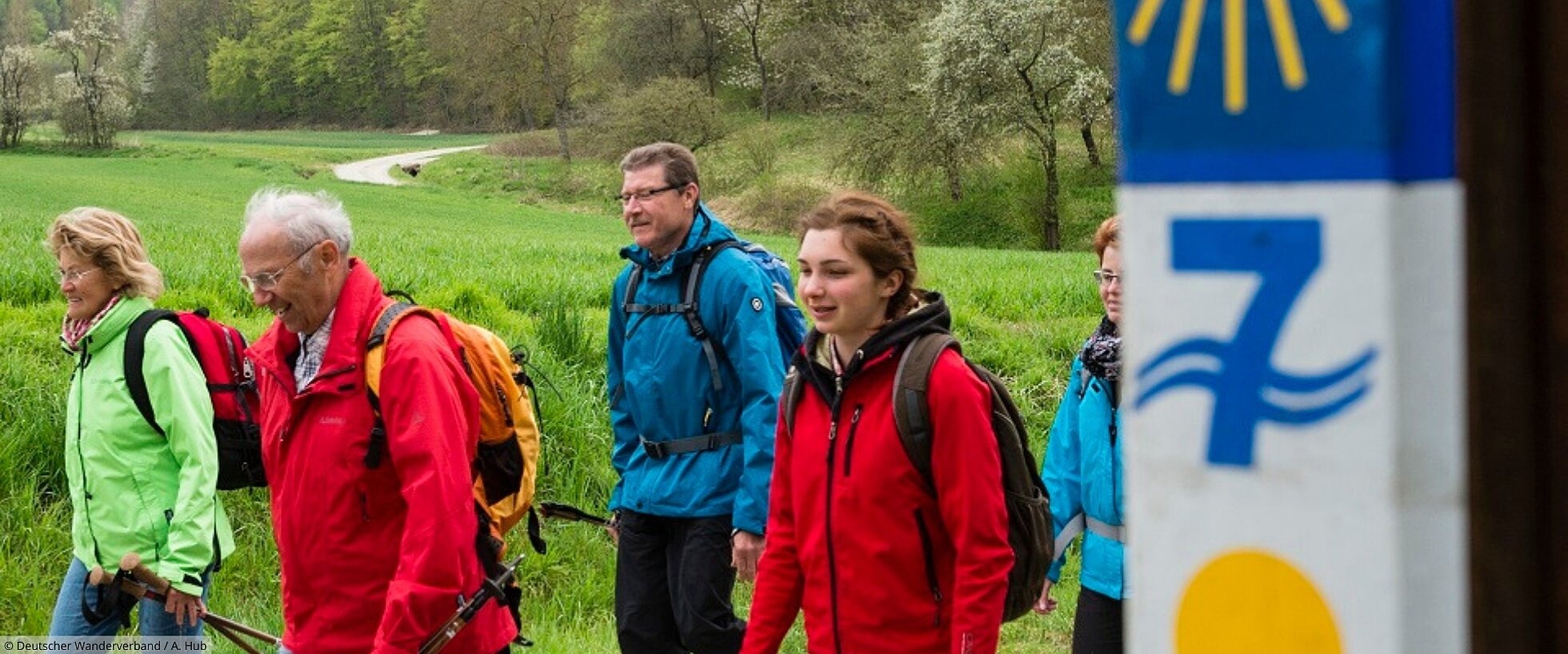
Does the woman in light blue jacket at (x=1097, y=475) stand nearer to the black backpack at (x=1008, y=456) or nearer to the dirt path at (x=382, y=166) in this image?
the black backpack at (x=1008, y=456)

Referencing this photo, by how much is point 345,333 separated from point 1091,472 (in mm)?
1948

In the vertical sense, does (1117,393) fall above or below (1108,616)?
above

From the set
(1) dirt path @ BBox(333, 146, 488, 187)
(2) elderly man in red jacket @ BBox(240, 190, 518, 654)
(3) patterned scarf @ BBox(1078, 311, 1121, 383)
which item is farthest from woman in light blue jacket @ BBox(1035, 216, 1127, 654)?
(1) dirt path @ BBox(333, 146, 488, 187)

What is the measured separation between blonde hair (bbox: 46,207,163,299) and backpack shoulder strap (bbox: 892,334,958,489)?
8.35ft

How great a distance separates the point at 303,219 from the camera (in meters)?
3.81

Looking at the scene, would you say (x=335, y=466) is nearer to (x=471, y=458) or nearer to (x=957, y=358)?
(x=471, y=458)

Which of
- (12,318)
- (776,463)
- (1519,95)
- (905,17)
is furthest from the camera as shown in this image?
(905,17)

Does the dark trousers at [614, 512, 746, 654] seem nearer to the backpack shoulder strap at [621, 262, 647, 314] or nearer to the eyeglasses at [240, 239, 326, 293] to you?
the backpack shoulder strap at [621, 262, 647, 314]

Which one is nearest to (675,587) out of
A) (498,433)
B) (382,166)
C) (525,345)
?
(498,433)

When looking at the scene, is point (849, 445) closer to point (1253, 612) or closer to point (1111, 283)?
point (1111, 283)

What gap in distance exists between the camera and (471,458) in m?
3.87

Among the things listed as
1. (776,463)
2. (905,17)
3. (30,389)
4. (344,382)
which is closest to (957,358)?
(776,463)

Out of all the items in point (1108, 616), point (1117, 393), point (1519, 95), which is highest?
point (1519, 95)

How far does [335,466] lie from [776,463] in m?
0.98
